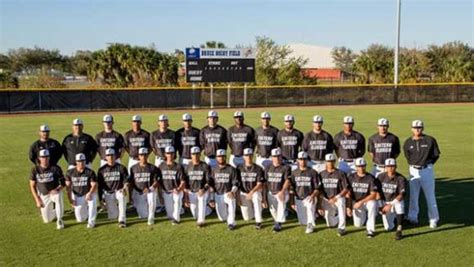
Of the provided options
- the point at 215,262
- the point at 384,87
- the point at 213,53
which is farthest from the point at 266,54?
the point at 215,262

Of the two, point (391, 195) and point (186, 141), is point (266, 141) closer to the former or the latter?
point (186, 141)

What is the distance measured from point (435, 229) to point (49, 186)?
6350 mm

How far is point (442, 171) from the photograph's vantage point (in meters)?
13.5

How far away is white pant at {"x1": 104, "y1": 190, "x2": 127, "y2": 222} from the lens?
351 inches

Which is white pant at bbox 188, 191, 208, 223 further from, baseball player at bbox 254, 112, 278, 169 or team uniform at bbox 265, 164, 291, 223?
baseball player at bbox 254, 112, 278, 169

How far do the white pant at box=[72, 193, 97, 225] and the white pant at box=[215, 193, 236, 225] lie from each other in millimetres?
2007

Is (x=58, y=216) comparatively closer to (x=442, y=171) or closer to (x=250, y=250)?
(x=250, y=250)

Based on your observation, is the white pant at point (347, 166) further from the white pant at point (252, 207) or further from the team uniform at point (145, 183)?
the team uniform at point (145, 183)

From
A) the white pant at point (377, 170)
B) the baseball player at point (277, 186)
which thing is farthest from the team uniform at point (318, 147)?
the white pant at point (377, 170)

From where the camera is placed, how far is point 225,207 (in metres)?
9.13

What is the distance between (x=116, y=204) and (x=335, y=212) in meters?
3.68

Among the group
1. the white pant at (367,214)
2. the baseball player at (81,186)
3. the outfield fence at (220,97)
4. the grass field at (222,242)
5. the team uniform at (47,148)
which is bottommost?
the grass field at (222,242)

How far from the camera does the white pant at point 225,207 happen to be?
8758 mm

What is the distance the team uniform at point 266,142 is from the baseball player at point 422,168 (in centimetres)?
230
